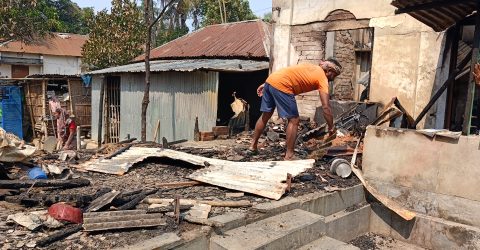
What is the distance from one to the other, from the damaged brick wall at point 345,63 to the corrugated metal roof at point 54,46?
2144 cm

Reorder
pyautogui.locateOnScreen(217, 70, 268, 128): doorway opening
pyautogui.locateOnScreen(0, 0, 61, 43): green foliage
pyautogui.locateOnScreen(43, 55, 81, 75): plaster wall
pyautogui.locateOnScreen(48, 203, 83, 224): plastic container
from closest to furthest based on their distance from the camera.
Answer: pyautogui.locateOnScreen(48, 203, 83, 224): plastic container, pyautogui.locateOnScreen(217, 70, 268, 128): doorway opening, pyautogui.locateOnScreen(0, 0, 61, 43): green foliage, pyautogui.locateOnScreen(43, 55, 81, 75): plaster wall

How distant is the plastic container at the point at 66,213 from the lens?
3.06 meters

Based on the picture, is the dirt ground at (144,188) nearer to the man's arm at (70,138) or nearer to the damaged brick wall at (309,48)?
the damaged brick wall at (309,48)

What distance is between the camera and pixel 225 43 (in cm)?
1380

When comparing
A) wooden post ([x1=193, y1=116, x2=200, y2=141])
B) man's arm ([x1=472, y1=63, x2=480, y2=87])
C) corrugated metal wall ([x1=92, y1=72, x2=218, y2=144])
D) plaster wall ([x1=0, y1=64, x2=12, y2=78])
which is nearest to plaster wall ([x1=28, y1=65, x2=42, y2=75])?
plaster wall ([x1=0, y1=64, x2=12, y2=78])

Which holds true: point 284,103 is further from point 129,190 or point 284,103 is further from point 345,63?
point 345,63

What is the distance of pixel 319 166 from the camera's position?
5621 millimetres

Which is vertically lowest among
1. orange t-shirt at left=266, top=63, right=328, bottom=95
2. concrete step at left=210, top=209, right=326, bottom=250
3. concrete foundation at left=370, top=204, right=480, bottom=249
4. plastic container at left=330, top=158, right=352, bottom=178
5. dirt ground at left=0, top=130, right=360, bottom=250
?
concrete foundation at left=370, top=204, right=480, bottom=249

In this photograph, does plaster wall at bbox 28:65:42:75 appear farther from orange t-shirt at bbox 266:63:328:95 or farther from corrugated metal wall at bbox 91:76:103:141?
orange t-shirt at bbox 266:63:328:95

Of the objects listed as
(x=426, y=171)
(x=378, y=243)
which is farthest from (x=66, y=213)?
(x=426, y=171)

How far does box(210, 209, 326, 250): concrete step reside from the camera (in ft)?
10.4

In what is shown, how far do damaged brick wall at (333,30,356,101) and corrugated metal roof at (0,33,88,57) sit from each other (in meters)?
21.4

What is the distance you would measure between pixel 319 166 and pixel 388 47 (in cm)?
373

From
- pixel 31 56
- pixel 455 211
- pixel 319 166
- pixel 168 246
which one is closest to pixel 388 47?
pixel 319 166
